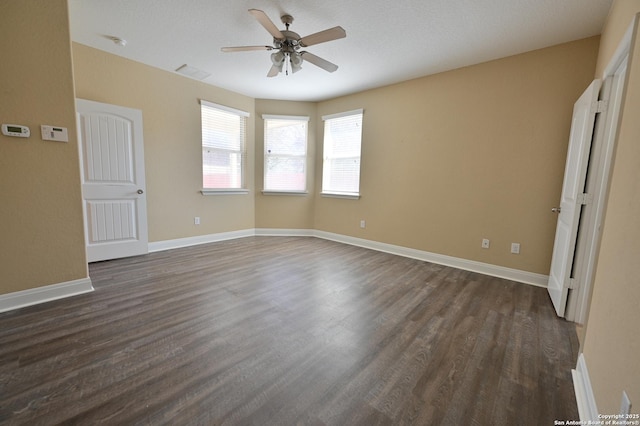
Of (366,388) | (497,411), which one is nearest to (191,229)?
(366,388)

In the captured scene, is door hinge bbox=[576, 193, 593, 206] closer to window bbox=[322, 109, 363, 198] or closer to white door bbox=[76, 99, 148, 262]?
window bbox=[322, 109, 363, 198]

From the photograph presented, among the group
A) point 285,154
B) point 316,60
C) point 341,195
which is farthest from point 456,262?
point 285,154

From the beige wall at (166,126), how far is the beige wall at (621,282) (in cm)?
463

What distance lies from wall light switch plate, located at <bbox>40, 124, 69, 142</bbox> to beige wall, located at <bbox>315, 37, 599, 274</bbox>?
373 centimetres

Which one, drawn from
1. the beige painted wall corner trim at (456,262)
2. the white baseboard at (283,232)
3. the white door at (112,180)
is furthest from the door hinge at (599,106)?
the white door at (112,180)

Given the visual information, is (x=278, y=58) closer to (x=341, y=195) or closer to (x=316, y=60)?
(x=316, y=60)

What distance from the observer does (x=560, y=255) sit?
7.98 ft

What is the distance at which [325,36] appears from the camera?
2.25m

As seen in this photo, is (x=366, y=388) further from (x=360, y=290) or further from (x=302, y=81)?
(x=302, y=81)

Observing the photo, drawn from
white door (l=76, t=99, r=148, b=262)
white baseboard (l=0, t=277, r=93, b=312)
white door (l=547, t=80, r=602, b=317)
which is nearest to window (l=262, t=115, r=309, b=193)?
white door (l=76, t=99, r=148, b=262)

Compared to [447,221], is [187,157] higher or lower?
higher

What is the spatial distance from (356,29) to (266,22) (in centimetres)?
96

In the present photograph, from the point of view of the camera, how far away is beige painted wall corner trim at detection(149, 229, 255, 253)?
3.95 meters

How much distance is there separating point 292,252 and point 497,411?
3.11 metres
